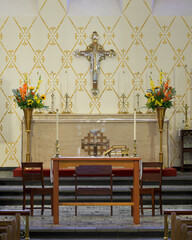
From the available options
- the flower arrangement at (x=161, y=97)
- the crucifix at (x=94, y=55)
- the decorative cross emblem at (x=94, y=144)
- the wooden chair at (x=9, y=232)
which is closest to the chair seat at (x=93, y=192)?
the decorative cross emblem at (x=94, y=144)

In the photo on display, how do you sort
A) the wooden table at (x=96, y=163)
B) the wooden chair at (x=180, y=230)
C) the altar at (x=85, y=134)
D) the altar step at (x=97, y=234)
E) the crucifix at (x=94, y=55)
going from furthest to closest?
the crucifix at (x=94, y=55) → the altar at (x=85, y=134) → the wooden table at (x=96, y=163) → the altar step at (x=97, y=234) → the wooden chair at (x=180, y=230)

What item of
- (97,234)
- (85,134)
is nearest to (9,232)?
(97,234)

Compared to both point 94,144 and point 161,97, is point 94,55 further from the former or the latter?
point 94,144

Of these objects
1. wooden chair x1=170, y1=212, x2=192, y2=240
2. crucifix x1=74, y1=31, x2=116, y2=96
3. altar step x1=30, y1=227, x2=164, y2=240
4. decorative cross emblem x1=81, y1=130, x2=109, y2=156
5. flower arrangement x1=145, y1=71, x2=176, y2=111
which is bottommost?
altar step x1=30, y1=227, x2=164, y2=240

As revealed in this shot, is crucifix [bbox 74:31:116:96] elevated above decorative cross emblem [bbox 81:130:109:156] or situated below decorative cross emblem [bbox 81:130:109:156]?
above

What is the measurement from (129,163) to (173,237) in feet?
8.61

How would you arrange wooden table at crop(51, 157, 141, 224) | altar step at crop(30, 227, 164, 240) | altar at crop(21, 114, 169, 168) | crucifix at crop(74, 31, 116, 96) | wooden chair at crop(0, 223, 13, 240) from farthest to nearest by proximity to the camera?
crucifix at crop(74, 31, 116, 96) < altar at crop(21, 114, 169, 168) < wooden table at crop(51, 157, 141, 224) < altar step at crop(30, 227, 164, 240) < wooden chair at crop(0, 223, 13, 240)

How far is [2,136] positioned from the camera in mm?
10273

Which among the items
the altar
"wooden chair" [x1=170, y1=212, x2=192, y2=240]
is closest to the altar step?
"wooden chair" [x1=170, y1=212, x2=192, y2=240]

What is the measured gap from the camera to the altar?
9.14 metres

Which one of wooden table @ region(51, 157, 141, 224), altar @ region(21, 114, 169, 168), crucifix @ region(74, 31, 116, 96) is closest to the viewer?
wooden table @ region(51, 157, 141, 224)

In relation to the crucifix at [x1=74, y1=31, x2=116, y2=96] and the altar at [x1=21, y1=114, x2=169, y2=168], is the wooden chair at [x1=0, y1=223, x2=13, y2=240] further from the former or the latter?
the crucifix at [x1=74, y1=31, x2=116, y2=96]

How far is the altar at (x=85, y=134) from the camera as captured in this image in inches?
360

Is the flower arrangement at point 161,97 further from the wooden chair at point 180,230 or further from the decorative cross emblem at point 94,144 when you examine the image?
the wooden chair at point 180,230
